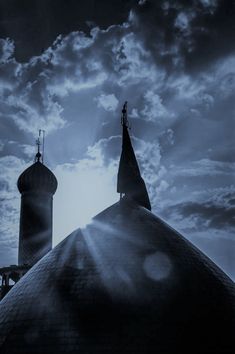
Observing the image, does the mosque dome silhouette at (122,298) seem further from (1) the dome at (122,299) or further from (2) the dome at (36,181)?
(2) the dome at (36,181)

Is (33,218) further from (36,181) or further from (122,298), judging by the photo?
→ (122,298)

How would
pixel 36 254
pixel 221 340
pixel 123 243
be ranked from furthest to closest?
pixel 36 254
pixel 123 243
pixel 221 340

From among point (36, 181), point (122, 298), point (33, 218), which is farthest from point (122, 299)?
point (36, 181)

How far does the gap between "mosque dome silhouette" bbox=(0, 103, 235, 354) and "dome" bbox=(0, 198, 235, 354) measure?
31mm

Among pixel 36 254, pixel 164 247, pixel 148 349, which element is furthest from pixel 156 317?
pixel 36 254

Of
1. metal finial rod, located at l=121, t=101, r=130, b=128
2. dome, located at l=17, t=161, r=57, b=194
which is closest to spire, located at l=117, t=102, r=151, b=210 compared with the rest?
metal finial rod, located at l=121, t=101, r=130, b=128

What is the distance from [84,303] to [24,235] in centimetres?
1637

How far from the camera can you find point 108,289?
50.5 feet

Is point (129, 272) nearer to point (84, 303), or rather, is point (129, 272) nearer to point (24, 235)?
point (84, 303)

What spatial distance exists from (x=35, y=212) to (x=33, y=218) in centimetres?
48

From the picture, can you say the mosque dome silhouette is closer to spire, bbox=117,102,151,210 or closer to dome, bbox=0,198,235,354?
dome, bbox=0,198,235,354

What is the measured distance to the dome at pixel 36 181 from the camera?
32.0m

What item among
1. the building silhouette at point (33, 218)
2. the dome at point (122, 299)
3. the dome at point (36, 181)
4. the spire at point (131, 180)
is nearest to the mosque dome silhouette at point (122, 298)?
the dome at point (122, 299)

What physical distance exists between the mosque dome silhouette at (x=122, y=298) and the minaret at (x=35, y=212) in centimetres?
1195
